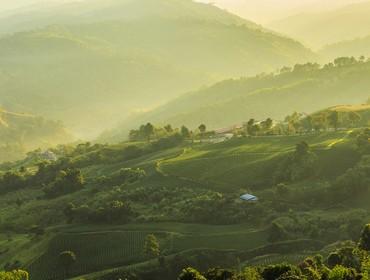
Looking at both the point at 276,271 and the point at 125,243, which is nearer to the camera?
the point at 276,271

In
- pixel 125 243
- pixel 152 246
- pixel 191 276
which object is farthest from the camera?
pixel 125 243

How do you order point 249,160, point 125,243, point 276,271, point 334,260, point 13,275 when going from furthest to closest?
point 249,160 → point 125,243 → point 13,275 → point 334,260 → point 276,271

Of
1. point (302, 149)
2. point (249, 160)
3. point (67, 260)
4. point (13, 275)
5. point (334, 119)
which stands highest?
point (334, 119)

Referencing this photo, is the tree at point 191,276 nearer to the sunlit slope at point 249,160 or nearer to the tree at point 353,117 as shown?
the sunlit slope at point 249,160

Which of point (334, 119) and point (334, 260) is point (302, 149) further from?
point (334, 260)

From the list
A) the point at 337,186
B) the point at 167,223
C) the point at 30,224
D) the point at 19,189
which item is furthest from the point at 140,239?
the point at 19,189

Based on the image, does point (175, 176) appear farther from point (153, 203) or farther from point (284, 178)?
point (284, 178)

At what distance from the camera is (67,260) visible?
124 metres

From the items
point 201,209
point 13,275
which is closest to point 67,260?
point 13,275

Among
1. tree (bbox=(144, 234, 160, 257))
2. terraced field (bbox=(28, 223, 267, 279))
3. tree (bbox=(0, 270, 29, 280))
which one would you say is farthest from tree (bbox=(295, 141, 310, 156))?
tree (bbox=(0, 270, 29, 280))

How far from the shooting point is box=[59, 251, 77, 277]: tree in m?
123

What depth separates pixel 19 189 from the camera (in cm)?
19725

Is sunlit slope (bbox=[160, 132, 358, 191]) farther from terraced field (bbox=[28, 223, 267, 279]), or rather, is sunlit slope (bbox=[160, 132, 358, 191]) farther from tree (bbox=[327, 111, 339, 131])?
terraced field (bbox=[28, 223, 267, 279])

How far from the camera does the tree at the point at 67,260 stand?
123 m
